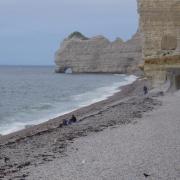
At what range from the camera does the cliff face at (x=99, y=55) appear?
104188mm

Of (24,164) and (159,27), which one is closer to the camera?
(24,164)

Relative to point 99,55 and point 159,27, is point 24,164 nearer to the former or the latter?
point 159,27

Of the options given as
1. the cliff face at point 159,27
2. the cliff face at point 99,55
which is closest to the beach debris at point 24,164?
the cliff face at point 159,27

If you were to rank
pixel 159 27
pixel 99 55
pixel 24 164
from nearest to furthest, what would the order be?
pixel 24 164 < pixel 159 27 < pixel 99 55

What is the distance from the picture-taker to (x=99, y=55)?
349 feet

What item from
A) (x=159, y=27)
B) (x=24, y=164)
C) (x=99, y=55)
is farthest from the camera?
(x=99, y=55)

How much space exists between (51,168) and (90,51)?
99519mm

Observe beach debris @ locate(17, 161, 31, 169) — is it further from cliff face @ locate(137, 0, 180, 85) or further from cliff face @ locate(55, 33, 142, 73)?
cliff face @ locate(55, 33, 142, 73)

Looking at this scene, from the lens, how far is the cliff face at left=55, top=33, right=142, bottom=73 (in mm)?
104188

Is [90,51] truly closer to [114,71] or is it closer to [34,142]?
[114,71]

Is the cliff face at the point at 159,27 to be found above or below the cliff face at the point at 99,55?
above

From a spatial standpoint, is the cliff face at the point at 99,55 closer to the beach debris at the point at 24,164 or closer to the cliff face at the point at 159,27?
the cliff face at the point at 159,27

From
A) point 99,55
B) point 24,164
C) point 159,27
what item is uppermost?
point 159,27

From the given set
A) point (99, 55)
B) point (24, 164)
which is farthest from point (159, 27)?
point (99, 55)
